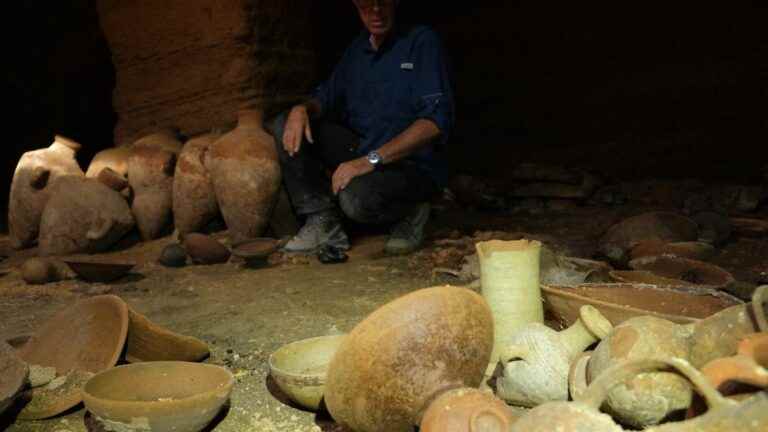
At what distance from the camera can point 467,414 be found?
1.57 meters

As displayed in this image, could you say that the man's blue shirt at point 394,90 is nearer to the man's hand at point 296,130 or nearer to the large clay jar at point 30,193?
the man's hand at point 296,130

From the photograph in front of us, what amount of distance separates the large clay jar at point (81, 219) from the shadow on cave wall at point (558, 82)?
8.95ft

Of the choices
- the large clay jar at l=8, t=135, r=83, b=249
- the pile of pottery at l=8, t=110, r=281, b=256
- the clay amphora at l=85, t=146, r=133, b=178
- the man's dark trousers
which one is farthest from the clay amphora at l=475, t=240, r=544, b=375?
the large clay jar at l=8, t=135, r=83, b=249

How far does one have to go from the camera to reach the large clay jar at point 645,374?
61.7 inches

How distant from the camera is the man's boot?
4.57 meters

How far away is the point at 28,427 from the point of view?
2139 mm

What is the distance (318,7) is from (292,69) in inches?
67.2

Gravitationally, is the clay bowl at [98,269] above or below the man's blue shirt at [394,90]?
below

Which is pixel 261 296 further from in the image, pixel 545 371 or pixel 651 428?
pixel 651 428

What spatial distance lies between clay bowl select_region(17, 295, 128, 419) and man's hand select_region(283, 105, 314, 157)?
2035 mm

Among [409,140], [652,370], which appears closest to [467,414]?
[652,370]

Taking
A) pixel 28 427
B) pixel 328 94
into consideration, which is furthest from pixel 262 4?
pixel 28 427

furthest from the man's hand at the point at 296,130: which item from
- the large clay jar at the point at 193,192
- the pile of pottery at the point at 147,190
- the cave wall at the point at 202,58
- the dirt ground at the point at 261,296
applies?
the cave wall at the point at 202,58

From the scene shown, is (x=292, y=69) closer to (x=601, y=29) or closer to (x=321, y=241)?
(x=321, y=241)
